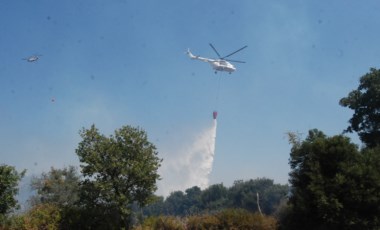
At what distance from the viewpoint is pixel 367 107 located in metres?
42.3

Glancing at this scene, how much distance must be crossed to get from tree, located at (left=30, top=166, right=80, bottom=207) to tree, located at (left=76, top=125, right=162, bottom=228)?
25738mm

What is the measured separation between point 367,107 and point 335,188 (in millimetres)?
23254

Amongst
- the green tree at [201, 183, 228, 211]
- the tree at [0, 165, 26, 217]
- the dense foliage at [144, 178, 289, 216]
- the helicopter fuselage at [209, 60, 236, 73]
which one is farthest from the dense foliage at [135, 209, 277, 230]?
the green tree at [201, 183, 228, 211]

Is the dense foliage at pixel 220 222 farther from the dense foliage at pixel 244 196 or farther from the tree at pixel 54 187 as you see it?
the dense foliage at pixel 244 196

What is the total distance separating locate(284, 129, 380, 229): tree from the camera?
21.8 metres

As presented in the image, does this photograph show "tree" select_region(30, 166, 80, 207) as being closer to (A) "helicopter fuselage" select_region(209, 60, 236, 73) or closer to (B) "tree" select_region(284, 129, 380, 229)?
(A) "helicopter fuselage" select_region(209, 60, 236, 73)

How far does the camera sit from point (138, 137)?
1063 inches

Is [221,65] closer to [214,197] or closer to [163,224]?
[163,224]

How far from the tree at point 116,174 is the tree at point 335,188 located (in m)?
8.93

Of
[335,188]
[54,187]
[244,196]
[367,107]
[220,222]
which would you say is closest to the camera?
[335,188]

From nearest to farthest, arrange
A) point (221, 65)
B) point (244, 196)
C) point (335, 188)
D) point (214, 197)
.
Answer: point (335, 188) → point (221, 65) → point (244, 196) → point (214, 197)

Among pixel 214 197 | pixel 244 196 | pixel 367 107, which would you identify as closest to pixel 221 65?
pixel 367 107

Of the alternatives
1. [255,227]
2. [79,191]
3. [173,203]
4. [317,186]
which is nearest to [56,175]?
[79,191]

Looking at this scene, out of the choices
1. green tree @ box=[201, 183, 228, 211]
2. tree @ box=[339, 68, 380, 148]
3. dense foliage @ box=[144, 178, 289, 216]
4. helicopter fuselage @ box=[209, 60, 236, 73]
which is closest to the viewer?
tree @ box=[339, 68, 380, 148]
